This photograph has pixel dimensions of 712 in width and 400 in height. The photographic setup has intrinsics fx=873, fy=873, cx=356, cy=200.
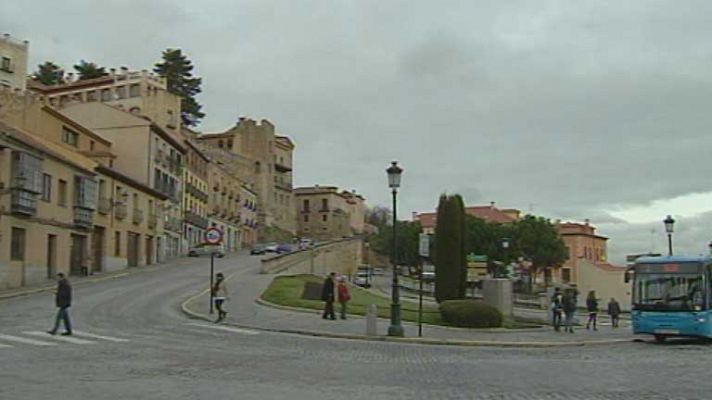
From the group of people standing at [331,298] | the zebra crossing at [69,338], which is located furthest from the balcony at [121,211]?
the zebra crossing at [69,338]

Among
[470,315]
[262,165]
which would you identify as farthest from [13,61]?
[470,315]

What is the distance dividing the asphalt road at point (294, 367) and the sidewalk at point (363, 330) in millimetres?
1418

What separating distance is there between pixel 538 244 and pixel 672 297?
6326cm

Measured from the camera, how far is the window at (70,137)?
5991 cm

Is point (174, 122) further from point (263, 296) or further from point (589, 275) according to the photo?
point (263, 296)

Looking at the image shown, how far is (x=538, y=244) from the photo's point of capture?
302ft

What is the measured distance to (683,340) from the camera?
1227 inches

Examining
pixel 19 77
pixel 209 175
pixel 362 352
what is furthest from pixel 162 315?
pixel 209 175

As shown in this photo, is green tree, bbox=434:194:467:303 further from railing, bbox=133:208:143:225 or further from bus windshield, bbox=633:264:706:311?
railing, bbox=133:208:143:225

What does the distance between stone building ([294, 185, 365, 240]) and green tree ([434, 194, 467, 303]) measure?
115682mm

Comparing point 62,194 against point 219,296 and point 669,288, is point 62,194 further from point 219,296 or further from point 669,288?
point 669,288

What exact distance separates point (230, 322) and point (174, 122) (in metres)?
74.3

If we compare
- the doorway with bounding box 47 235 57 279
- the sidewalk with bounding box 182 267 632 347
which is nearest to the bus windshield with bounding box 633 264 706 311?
the sidewalk with bounding box 182 267 632 347

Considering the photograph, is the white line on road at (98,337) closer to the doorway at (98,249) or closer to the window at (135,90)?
the doorway at (98,249)
